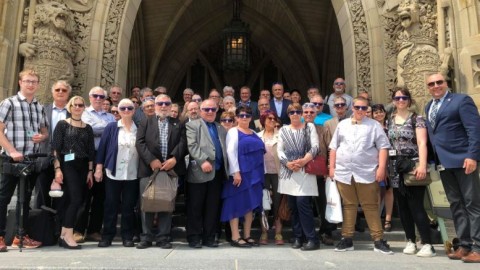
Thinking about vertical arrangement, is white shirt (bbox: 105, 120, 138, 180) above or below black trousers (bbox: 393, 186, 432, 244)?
above

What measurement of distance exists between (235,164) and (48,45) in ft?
14.5

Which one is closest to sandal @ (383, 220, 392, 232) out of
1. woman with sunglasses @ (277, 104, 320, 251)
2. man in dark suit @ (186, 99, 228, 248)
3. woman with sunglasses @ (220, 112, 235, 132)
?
woman with sunglasses @ (277, 104, 320, 251)

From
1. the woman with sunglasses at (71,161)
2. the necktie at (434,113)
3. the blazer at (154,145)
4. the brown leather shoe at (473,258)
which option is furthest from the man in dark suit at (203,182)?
the brown leather shoe at (473,258)

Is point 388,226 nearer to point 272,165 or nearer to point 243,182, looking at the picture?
point 272,165

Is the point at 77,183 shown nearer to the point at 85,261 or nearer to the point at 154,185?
A: the point at 154,185

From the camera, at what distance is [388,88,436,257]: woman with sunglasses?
4234 mm

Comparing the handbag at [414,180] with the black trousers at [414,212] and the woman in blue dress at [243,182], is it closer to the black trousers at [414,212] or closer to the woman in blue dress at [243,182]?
the black trousers at [414,212]

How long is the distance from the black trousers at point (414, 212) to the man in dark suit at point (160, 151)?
2503 mm

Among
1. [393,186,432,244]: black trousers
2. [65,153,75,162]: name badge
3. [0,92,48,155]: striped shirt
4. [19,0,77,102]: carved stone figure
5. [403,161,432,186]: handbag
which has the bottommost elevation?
[393,186,432,244]: black trousers

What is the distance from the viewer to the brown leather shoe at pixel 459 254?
155 inches

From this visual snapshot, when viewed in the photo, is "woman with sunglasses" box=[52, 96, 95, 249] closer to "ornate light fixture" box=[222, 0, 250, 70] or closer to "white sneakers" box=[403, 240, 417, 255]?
"white sneakers" box=[403, 240, 417, 255]

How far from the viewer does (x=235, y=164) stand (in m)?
4.82

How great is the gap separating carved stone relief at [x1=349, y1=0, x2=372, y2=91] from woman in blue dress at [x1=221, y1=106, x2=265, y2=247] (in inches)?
147

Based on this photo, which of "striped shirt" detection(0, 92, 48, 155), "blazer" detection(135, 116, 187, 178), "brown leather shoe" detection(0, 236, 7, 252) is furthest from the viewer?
"blazer" detection(135, 116, 187, 178)
